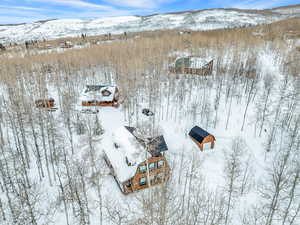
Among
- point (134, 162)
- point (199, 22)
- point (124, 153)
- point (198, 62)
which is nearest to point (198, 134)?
point (134, 162)

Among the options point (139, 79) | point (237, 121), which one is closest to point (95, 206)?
point (237, 121)

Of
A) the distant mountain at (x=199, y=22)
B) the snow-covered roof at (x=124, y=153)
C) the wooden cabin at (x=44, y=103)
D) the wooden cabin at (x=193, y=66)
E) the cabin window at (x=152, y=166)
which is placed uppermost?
the distant mountain at (x=199, y=22)

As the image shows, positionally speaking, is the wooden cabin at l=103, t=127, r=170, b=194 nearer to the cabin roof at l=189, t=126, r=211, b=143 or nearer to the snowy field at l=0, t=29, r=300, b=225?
the snowy field at l=0, t=29, r=300, b=225

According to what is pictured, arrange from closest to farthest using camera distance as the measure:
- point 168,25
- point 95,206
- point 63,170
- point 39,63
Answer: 1. point 95,206
2. point 63,170
3. point 39,63
4. point 168,25

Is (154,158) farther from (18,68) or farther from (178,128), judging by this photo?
(18,68)

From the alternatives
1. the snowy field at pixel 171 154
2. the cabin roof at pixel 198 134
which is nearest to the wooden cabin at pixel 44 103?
the snowy field at pixel 171 154

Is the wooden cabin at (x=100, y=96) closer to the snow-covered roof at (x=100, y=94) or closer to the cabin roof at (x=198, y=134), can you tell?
the snow-covered roof at (x=100, y=94)

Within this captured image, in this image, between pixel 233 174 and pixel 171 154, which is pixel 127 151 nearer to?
pixel 171 154
